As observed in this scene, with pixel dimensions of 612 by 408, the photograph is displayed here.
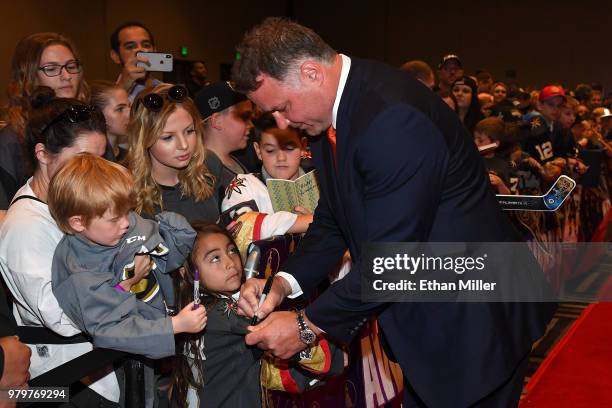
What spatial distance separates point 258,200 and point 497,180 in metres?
2.11

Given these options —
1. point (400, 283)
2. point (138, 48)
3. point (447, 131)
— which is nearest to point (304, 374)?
point (400, 283)

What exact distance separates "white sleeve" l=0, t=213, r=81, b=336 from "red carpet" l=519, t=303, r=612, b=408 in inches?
110

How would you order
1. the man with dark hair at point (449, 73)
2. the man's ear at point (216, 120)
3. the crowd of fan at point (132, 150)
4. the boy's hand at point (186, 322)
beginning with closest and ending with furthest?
the boy's hand at point (186, 322) < the crowd of fan at point (132, 150) < the man's ear at point (216, 120) < the man with dark hair at point (449, 73)

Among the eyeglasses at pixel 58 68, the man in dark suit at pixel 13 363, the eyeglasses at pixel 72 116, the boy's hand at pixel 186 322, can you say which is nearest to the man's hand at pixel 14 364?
the man in dark suit at pixel 13 363

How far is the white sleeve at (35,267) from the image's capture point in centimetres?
203

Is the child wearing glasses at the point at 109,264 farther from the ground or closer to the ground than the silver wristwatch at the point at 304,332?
farther from the ground

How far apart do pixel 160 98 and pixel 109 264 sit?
111cm

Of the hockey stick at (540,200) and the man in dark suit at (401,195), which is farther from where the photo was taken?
the hockey stick at (540,200)

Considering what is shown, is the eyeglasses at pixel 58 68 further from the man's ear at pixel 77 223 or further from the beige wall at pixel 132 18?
the beige wall at pixel 132 18

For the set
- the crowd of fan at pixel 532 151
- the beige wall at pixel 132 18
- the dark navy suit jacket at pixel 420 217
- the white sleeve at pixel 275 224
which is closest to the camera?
the dark navy suit jacket at pixel 420 217

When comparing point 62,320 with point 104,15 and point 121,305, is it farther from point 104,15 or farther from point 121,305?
point 104,15

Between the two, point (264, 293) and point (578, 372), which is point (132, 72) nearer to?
point (264, 293)

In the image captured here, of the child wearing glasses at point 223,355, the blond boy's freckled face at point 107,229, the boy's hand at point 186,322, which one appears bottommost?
the child wearing glasses at point 223,355

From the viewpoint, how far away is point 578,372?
4297 millimetres
